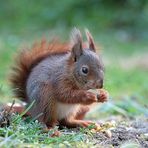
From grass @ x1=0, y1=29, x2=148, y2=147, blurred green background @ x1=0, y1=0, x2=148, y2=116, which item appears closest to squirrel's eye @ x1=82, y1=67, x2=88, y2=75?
grass @ x1=0, y1=29, x2=148, y2=147

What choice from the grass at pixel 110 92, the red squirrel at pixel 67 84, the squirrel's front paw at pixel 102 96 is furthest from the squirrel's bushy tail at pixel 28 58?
the squirrel's front paw at pixel 102 96

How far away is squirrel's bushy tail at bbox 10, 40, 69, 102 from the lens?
5000 millimetres

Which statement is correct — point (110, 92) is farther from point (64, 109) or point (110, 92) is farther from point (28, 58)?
point (64, 109)

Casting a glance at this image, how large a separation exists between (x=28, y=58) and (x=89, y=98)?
2.89ft

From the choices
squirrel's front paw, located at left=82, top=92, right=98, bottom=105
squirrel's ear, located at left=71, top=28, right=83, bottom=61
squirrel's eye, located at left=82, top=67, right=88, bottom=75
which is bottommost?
squirrel's front paw, located at left=82, top=92, right=98, bottom=105

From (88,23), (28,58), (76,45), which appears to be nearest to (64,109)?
(76,45)

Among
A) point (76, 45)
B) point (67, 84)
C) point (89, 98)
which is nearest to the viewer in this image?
point (89, 98)

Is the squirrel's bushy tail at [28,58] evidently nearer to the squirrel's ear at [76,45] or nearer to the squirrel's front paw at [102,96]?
the squirrel's ear at [76,45]

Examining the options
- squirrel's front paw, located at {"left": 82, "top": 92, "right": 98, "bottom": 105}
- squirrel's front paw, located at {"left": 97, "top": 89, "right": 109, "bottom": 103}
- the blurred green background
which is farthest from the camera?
the blurred green background

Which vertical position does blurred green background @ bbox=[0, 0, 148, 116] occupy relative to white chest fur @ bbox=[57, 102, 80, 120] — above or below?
above

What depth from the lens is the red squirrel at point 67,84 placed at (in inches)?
174

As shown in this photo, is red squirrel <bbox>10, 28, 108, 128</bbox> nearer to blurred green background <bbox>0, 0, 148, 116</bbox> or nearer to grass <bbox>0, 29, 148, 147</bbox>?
grass <bbox>0, 29, 148, 147</bbox>

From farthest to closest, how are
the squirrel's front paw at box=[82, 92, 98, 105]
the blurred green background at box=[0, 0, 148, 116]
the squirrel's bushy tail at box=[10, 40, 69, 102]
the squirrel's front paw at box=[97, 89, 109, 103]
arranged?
1. the blurred green background at box=[0, 0, 148, 116]
2. the squirrel's bushy tail at box=[10, 40, 69, 102]
3. the squirrel's front paw at box=[97, 89, 109, 103]
4. the squirrel's front paw at box=[82, 92, 98, 105]

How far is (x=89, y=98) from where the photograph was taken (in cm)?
438
